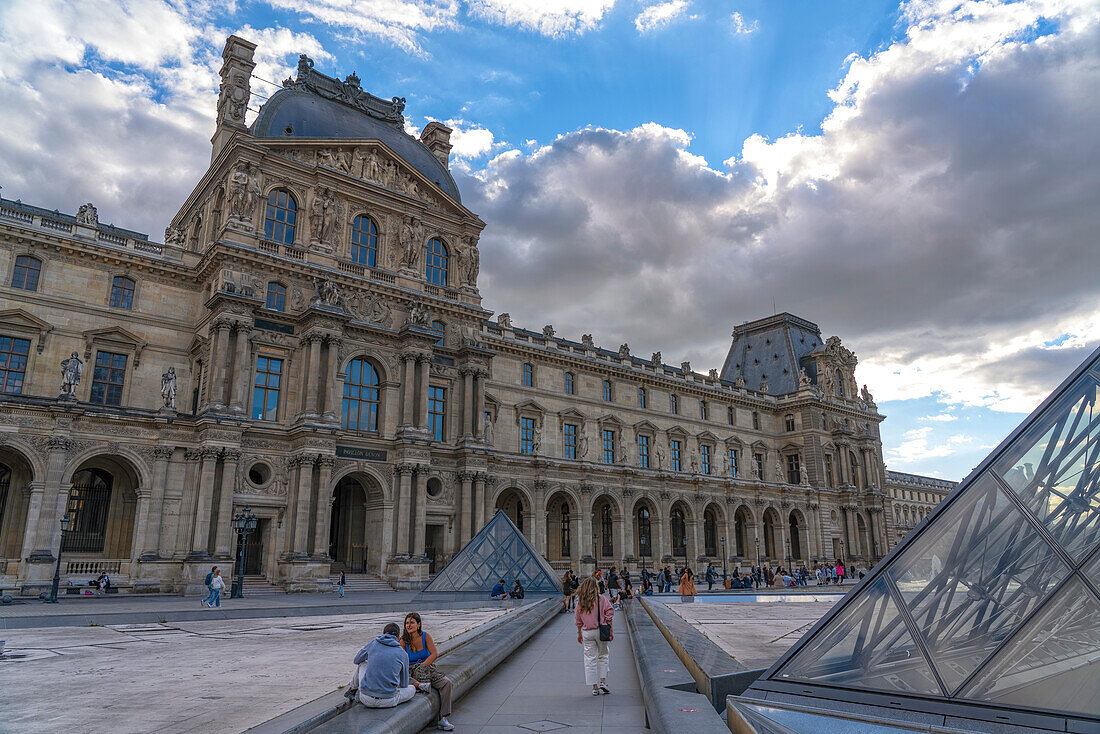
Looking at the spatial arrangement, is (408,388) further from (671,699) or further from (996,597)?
(996,597)

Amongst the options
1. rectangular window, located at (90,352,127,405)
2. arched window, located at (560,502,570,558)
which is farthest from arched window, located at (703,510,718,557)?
rectangular window, located at (90,352,127,405)

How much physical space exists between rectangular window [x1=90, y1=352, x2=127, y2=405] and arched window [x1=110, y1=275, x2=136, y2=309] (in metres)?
2.36

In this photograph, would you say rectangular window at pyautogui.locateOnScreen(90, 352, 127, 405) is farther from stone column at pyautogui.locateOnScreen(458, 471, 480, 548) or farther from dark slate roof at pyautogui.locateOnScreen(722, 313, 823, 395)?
dark slate roof at pyautogui.locateOnScreen(722, 313, 823, 395)

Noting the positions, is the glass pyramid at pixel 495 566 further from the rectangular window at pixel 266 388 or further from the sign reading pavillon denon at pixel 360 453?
the rectangular window at pixel 266 388


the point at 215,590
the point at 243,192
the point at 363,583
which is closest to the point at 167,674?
the point at 215,590

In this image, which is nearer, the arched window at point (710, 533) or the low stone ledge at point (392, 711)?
the low stone ledge at point (392, 711)

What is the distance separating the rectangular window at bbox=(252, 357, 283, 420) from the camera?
31.7 meters

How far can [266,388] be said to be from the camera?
1257 inches

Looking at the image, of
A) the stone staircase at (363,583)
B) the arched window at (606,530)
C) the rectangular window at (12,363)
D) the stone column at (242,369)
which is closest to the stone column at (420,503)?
the stone staircase at (363,583)

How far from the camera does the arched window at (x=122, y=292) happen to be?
3102 cm

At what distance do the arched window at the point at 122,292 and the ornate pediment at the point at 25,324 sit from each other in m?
2.81

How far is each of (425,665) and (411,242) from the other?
32.5m

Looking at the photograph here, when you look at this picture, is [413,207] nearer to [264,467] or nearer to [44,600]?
[264,467]

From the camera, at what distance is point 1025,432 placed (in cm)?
745
